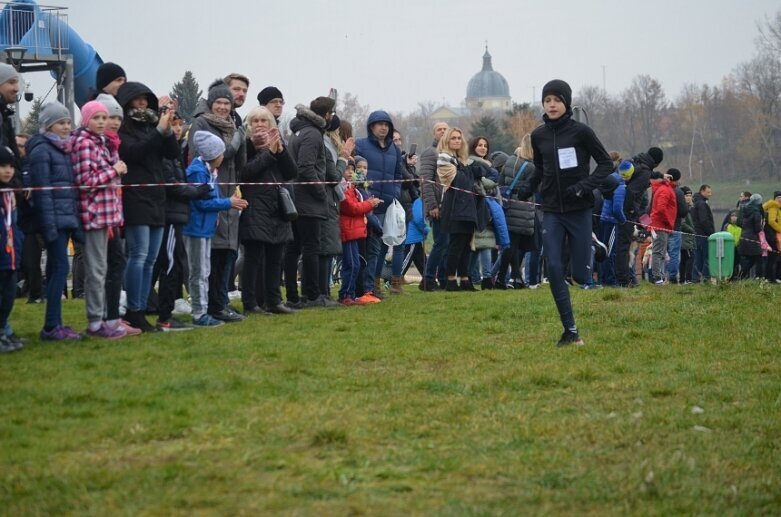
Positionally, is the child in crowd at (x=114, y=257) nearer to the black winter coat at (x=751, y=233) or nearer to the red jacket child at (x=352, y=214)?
the red jacket child at (x=352, y=214)

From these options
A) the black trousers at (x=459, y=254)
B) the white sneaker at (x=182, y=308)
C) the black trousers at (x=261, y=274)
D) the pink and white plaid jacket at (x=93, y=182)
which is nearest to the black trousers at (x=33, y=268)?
the white sneaker at (x=182, y=308)

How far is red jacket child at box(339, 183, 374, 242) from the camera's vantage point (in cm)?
1400

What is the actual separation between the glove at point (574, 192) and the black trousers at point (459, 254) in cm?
572

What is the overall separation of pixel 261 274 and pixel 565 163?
12.7 feet

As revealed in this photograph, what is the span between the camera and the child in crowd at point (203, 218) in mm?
11195

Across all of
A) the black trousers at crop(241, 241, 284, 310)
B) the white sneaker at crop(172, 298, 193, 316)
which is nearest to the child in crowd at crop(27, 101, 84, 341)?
the black trousers at crop(241, 241, 284, 310)

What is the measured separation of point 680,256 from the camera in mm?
24203

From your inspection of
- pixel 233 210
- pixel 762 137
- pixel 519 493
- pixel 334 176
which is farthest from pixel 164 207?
pixel 762 137

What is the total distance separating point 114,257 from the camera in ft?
34.1

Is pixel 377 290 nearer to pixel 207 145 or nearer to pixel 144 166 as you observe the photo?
pixel 207 145

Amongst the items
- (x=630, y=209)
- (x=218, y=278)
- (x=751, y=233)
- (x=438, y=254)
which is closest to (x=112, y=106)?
(x=218, y=278)

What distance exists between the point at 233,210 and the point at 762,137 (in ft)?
339

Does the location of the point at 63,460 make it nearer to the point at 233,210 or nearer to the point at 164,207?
the point at 164,207

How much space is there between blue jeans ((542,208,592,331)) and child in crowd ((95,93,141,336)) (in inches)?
139
